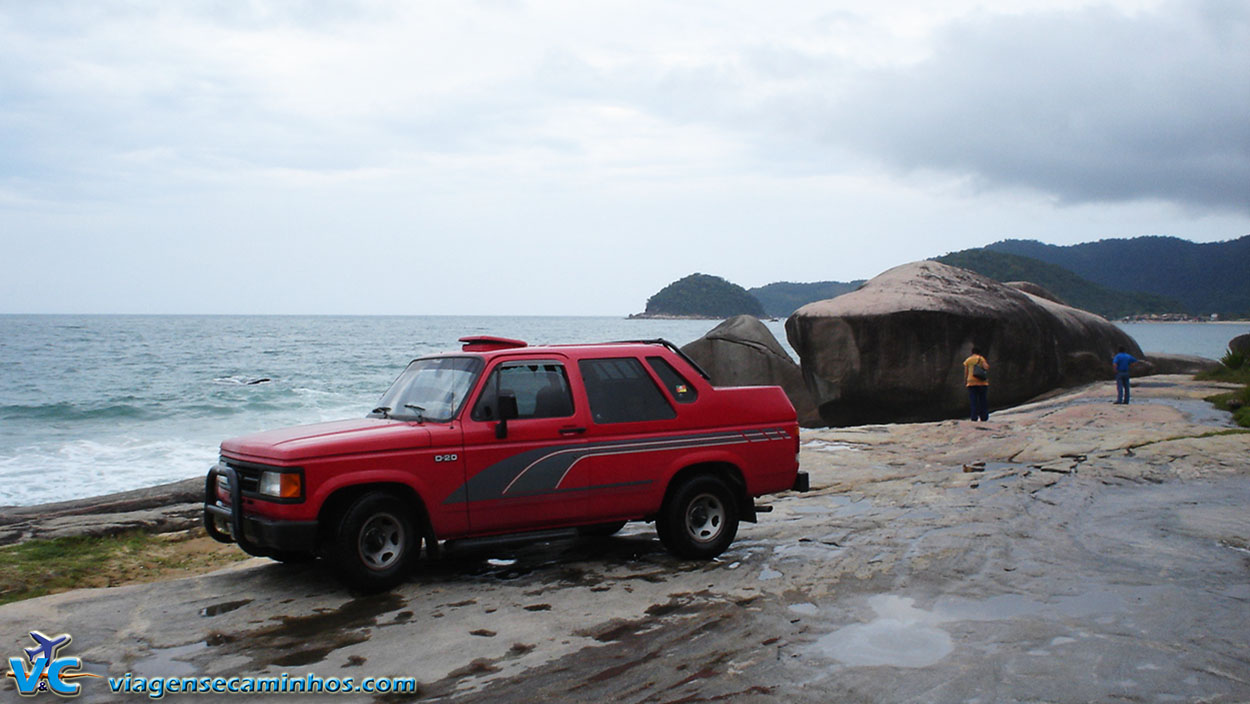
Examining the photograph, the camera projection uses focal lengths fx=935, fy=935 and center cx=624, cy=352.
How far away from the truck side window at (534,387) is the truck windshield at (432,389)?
0.61 ft

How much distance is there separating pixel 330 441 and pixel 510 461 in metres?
1.31

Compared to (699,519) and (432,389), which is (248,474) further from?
(699,519)

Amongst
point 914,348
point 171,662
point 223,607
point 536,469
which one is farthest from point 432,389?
point 914,348

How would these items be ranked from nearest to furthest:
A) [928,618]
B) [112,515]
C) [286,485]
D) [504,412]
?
[928,618] < [286,485] < [504,412] < [112,515]

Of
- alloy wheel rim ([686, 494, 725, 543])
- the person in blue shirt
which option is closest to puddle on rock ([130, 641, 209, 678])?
alloy wheel rim ([686, 494, 725, 543])

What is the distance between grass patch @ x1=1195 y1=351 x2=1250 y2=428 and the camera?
605 inches

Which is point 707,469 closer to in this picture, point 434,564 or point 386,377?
point 434,564

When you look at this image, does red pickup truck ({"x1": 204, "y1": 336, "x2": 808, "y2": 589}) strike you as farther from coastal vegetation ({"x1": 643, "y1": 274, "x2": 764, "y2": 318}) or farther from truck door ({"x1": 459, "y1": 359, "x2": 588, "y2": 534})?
coastal vegetation ({"x1": 643, "y1": 274, "x2": 764, "y2": 318})

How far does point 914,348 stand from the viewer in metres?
20.8

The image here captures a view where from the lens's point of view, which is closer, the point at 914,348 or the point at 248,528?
the point at 248,528

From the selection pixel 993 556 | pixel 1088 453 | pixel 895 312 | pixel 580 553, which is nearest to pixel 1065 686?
pixel 993 556

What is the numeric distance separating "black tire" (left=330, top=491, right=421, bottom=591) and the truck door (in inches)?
19.2

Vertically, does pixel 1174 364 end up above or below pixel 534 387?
below

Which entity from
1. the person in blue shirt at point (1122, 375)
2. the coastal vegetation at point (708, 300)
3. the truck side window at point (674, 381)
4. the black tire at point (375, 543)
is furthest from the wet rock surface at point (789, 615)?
A: the coastal vegetation at point (708, 300)
